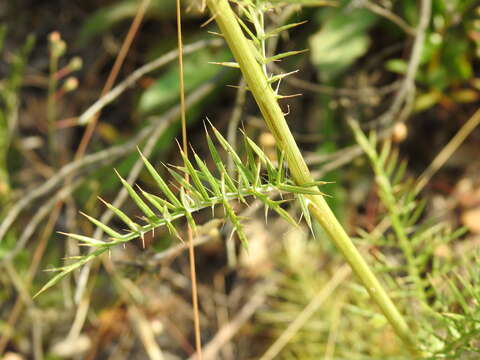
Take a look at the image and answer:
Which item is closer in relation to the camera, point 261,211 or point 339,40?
point 339,40

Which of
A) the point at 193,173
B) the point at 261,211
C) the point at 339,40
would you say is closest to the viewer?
the point at 193,173

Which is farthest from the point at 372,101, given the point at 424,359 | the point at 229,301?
the point at 424,359

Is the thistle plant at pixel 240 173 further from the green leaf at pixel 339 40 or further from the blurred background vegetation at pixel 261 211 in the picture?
the green leaf at pixel 339 40

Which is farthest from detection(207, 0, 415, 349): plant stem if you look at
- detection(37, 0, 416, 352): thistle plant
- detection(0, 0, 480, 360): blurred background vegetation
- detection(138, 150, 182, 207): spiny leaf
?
detection(0, 0, 480, 360): blurred background vegetation

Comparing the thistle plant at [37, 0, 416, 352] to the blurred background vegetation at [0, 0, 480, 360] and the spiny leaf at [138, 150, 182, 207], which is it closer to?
the spiny leaf at [138, 150, 182, 207]

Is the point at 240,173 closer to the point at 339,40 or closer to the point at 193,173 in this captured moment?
the point at 193,173

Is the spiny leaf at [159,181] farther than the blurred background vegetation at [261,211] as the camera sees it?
No

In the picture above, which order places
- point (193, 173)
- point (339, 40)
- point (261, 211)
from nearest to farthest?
point (193, 173), point (339, 40), point (261, 211)

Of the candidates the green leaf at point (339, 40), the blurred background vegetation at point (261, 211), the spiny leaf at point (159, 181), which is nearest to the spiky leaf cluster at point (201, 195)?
the spiny leaf at point (159, 181)

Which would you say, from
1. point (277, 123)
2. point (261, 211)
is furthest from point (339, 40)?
point (277, 123)
